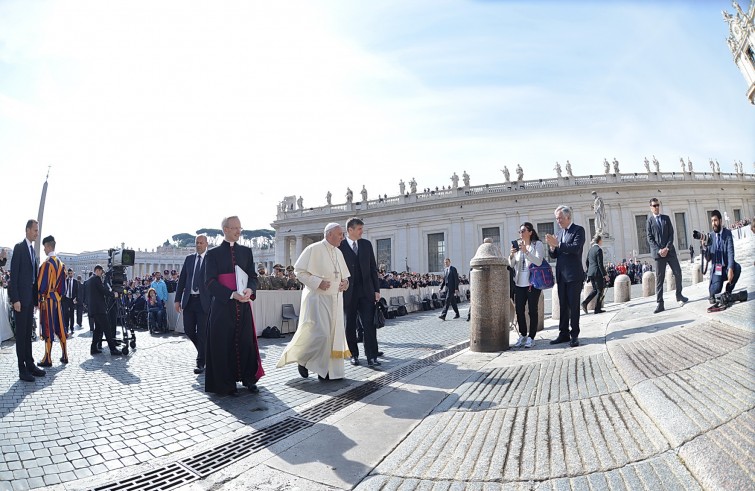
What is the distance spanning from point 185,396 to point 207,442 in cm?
188

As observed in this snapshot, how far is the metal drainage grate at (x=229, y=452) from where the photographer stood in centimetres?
270

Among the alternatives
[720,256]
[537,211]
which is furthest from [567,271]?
[537,211]

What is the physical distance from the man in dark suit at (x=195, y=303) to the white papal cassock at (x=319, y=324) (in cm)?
197

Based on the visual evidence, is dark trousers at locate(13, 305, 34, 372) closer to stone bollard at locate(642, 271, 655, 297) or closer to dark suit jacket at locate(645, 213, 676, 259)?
dark suit jacket at locate(645, 213, 676, 259)

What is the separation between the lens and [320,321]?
18.3 ft

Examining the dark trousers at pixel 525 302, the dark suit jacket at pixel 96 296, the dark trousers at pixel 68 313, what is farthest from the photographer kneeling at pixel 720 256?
the dark trousers at pixel 68 313

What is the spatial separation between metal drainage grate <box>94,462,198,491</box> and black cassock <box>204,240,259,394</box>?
2169 mm

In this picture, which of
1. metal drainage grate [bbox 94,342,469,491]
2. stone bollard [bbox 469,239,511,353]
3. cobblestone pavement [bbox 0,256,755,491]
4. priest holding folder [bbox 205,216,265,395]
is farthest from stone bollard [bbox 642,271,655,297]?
priest holding folder [bbox 205,216,265,395]

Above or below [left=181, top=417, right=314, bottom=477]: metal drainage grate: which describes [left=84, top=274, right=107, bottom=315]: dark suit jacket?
above

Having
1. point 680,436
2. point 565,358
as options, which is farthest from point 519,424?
point 565,358

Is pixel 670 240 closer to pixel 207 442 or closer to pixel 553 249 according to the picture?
pixel 553 249

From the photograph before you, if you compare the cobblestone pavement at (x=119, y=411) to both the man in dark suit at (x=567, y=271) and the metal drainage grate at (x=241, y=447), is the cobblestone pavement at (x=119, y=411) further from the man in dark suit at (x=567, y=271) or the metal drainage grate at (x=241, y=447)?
the man in dark suit at (x=567, y=271)

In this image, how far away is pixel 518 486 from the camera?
2.16 m

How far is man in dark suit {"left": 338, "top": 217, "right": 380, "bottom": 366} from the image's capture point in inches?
263
